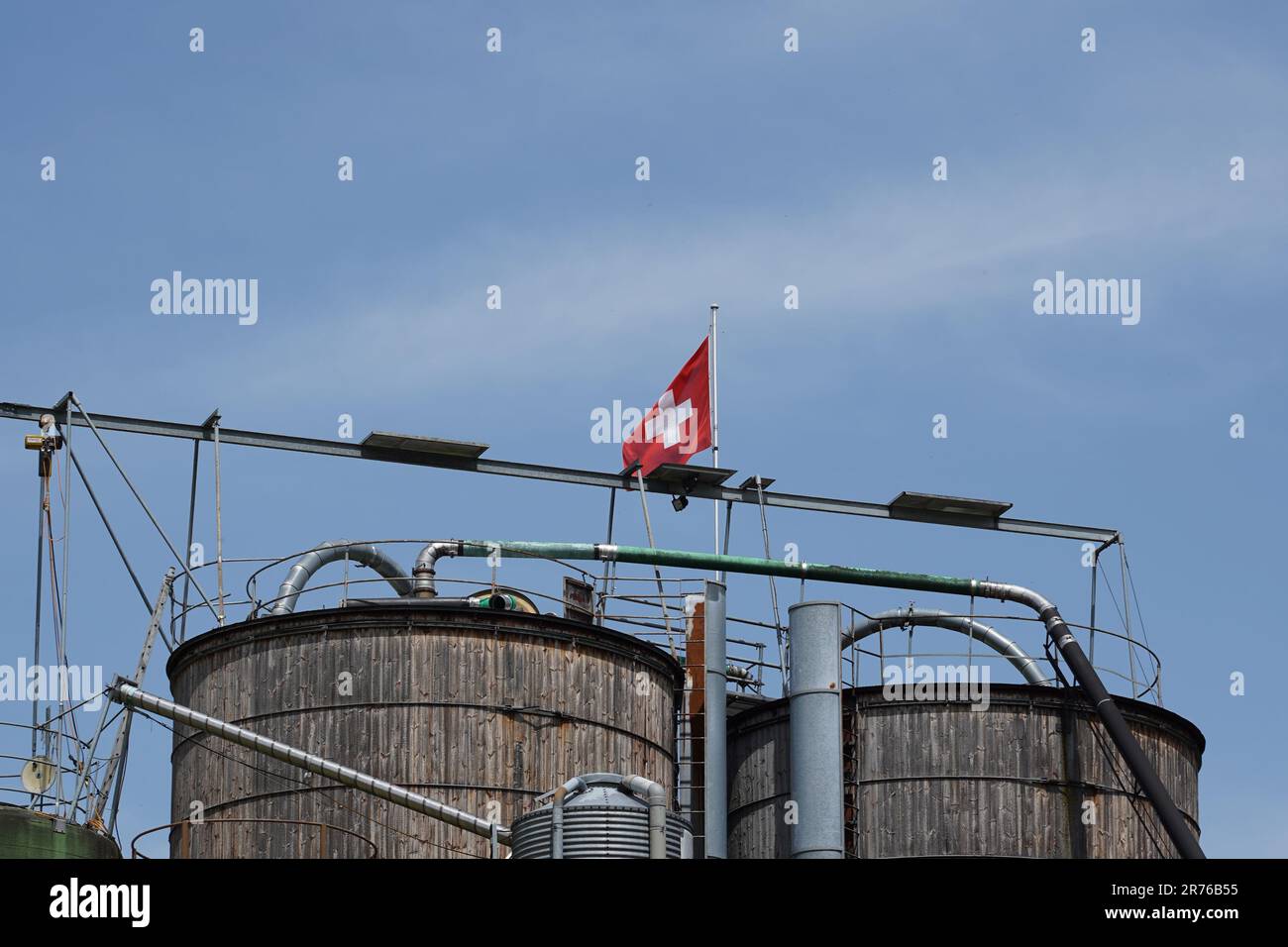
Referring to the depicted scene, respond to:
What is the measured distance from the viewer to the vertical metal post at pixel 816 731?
109ft

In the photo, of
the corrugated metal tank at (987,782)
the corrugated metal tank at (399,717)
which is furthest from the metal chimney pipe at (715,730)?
the corrugated metal tank at (399,717)

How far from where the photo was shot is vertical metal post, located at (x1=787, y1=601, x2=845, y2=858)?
33281 millimetres

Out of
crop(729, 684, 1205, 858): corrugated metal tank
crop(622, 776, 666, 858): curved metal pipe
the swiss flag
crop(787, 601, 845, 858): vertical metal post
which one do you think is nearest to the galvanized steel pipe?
crop(622, 776, 666, 858): curved metal pipe

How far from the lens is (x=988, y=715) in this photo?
1351 inches

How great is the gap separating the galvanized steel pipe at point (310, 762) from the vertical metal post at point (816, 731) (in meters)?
5.95

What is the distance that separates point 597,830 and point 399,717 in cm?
698

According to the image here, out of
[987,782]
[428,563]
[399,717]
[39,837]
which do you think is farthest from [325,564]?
[987,782]

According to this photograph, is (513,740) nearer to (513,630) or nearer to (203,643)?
(513,630)

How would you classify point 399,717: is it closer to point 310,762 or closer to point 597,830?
point 310,762

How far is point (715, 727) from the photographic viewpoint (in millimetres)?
35062

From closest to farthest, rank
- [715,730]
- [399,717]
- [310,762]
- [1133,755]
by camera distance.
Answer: [310,762], [399,717], [1133,755], [715,730]
